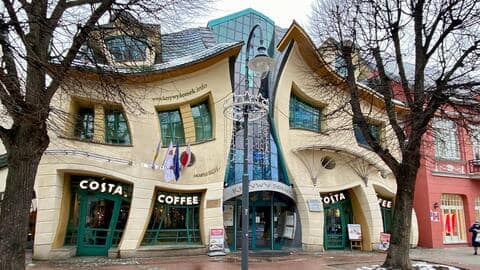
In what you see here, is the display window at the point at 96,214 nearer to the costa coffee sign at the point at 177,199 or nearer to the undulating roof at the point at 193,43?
the costa coffee sign at the point at 177,199

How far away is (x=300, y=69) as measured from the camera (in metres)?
18.0

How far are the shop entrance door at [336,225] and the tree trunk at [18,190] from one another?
44.5 feet

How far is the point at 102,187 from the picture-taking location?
1470 cm

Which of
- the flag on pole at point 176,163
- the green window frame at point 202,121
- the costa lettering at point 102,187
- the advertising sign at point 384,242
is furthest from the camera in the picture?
the advertising sign at point 384,242

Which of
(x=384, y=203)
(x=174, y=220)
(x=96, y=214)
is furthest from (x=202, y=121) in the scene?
(x=384, y=203)

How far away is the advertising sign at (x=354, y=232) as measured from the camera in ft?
58.9

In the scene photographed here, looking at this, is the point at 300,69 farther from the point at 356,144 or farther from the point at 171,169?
the point at 171,169

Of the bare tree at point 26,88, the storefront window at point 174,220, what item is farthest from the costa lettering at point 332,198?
the bare tree at point 26,88

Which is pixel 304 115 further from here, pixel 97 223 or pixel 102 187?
pixel 97 223

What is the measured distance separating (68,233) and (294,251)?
29.1ft

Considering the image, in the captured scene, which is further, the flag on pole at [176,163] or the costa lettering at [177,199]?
the costa lettering at [177,199]

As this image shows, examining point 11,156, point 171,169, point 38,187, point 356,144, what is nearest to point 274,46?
point 356,144

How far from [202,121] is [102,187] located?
483cm

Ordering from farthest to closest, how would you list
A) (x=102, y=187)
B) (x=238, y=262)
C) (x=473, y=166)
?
(x=473, y=166) → (x=102, y=187) → (x=238, y=262)
